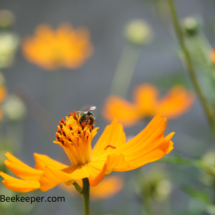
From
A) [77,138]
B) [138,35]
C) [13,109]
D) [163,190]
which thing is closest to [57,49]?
[138,35]

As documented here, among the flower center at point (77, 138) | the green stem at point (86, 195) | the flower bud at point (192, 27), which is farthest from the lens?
the flower bud at point (192, 27)

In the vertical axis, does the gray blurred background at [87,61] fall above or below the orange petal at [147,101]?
above

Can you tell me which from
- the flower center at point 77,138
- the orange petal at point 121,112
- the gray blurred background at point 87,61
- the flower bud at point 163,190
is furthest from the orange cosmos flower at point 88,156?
the gray blurred background at point 87,61

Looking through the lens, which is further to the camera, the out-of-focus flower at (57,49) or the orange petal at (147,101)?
the out-of-focus flower at (57,49)

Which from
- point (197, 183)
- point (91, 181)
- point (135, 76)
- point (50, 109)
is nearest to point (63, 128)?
point (91, 181)

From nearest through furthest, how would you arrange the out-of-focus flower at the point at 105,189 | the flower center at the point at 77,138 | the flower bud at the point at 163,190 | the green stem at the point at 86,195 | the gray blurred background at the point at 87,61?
the green stem at the point at 86,195 < the flower center at the point at 77,138 < the flower bud at the point at 163,190 < the out-of-focus flower at the point at 105,189 < the gray blurred background at the point at 87,61

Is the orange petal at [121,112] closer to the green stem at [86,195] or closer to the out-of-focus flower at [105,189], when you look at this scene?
the out-of-focus flower at [105,189]

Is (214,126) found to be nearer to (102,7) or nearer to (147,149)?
(147,149)
